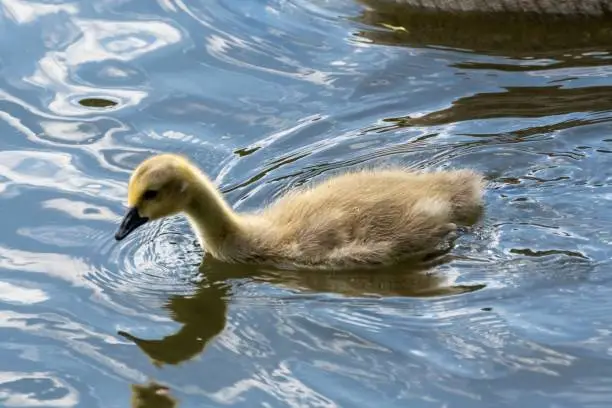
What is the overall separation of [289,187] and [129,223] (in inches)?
42.6

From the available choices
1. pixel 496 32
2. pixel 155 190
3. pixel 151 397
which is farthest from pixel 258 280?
pixel 496 32

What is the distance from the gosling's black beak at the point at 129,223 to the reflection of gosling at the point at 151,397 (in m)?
0.79

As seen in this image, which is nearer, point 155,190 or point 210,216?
point 155,190

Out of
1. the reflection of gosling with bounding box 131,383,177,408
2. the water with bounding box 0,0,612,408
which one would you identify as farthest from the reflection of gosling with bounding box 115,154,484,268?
the reflection of gosling with bounding box 131,383,177,408

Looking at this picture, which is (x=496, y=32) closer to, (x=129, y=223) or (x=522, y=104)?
(x=522, y=104)

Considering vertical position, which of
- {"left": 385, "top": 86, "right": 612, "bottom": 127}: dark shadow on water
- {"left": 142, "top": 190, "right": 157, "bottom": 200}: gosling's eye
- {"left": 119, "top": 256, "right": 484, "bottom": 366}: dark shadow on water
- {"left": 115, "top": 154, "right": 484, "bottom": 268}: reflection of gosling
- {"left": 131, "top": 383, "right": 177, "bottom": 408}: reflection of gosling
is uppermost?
{"left": 385, "top": 86, "right": 612, "bottom": 127}: dark shadow on water

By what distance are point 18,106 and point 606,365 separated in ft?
13.0

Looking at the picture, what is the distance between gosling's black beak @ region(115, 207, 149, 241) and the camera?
603 centimetres

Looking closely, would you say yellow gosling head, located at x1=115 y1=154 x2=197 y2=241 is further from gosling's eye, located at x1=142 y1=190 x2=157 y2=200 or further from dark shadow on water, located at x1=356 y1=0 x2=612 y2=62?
dark shadow on water, located at x1=356 y1=0 x2=612 y2=62

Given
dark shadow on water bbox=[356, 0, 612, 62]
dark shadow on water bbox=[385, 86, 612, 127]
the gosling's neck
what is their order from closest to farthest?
the gosling's neck → dark shadow on water bbox=[385, 86, 612, 127] → dark shadow on water bbox=[356, 0, 612, 62]

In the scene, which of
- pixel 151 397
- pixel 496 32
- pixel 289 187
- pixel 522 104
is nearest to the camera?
pixel 151 397

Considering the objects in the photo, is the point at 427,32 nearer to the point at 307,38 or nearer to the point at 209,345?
the point at 307,38

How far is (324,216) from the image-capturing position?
244 inches

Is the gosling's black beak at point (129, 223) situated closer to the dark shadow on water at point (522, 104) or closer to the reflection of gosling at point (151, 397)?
the reflection of gosling at point (151, 397)
